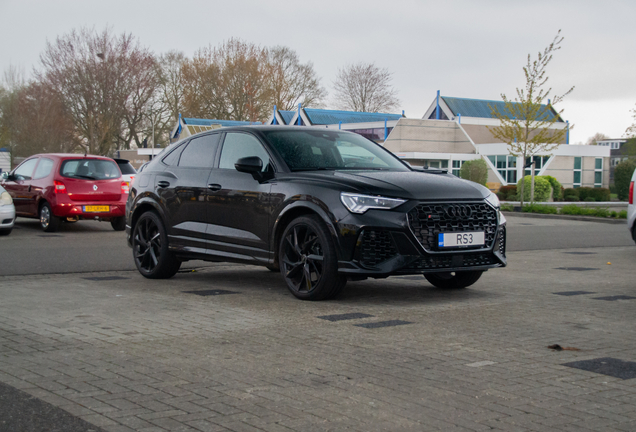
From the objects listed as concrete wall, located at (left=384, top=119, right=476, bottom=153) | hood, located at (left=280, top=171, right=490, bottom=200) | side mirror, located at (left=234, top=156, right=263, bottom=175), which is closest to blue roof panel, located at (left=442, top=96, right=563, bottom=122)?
concrete wall, located at (left=384, top=119, right=476, bottom=153)

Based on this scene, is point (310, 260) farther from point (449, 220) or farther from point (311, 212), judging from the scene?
point (449, 220)

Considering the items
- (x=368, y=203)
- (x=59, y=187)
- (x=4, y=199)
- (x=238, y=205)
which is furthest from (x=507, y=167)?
(x=368, y=203)

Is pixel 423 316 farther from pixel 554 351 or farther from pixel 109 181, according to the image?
pixel 109 181

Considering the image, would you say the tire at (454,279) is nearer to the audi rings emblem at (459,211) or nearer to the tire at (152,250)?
the audi rings emblem at (459,211)

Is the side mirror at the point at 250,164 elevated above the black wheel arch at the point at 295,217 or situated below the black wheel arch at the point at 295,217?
above

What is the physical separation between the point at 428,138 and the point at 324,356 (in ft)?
166

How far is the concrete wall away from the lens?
2093 inches

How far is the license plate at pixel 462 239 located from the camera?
701 cm

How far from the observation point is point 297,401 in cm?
399

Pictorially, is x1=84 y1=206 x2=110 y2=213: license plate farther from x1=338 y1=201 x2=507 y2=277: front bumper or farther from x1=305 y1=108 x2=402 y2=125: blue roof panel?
x1=305 y1=108 x2=402 y2=125: blue roof panel

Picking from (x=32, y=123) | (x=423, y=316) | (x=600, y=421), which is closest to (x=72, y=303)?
(x=423, y=316)

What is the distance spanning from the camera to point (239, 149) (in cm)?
829

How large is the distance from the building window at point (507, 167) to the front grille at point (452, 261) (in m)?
42.4

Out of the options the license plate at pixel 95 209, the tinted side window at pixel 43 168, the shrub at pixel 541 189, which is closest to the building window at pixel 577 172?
the shrub at pixel 541 189
